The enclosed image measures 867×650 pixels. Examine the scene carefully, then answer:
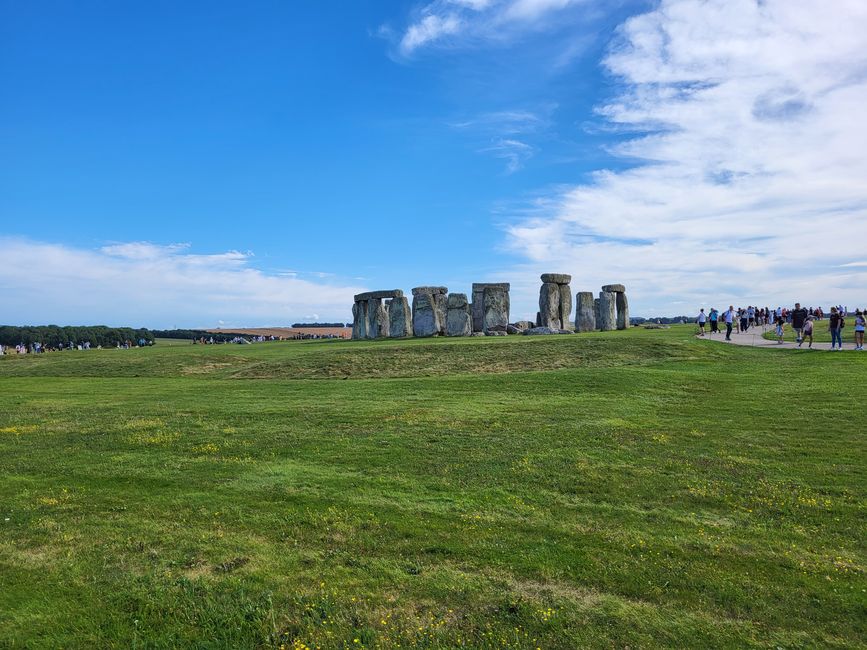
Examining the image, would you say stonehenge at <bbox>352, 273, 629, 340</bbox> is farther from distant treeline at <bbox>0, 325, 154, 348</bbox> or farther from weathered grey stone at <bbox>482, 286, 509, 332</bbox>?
distant treeline at <bbox>0, 325, 154, 348</bbox>

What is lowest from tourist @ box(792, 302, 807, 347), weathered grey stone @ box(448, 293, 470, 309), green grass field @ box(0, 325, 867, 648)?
green grass field @ box(0, 325, 867, 648)

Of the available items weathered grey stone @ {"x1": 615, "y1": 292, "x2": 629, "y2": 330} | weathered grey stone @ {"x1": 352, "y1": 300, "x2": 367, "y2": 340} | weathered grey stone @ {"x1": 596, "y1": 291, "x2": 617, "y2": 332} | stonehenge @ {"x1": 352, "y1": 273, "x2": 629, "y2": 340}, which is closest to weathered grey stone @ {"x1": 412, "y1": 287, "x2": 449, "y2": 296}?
stonehenge @ {"x1": 352, "y1": 273, "x2": 629, "y2": 340}

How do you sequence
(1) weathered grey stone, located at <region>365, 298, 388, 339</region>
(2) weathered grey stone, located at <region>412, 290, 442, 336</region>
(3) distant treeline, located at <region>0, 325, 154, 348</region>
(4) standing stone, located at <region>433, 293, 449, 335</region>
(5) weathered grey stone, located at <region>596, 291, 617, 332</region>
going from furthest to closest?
(3) distant treeline, located at <region>0, 325, 154, 348</region> → (1) weathered grey stone, located at <region>365, 298, 388, 339</region> → (5) weathered grey stone, located at <region>596, 291, 617, 332</region> → (4) standing stone, located at <region>433, 293, 449, 335</region> → (2) weathered grey stone, located at <region>412, 290, 442, 336</region>

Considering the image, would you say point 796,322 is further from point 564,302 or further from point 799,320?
point 564,302

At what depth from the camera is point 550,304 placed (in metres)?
38.7

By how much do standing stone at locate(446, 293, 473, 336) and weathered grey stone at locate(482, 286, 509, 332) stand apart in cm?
138

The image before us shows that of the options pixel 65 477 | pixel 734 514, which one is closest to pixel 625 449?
pixel 734 514

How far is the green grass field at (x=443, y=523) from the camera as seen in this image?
498 cm

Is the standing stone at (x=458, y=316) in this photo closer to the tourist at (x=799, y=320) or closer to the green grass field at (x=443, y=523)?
the tourist at (x=799, y=320)

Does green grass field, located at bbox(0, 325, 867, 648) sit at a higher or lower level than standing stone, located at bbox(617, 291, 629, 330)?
lower

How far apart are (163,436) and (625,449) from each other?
859 centimetres

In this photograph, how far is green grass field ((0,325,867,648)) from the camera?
16.3ft

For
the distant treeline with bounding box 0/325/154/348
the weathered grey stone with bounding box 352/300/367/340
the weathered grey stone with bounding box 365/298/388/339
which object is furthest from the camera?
the distant treeline with bounding box 0/325/154/348

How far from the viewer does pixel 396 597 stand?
17.5ft
